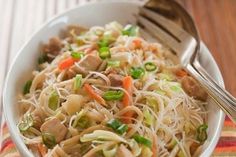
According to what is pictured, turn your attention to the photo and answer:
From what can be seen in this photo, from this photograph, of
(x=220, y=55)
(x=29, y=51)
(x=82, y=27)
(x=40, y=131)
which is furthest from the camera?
(x=220, y=55)

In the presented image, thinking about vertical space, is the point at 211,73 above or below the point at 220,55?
above

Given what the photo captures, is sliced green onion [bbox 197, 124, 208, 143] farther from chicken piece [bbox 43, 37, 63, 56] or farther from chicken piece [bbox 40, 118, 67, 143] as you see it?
chicken piece [bbox 43, 37, 63, 56]

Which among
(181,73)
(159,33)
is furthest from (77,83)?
(159,33)

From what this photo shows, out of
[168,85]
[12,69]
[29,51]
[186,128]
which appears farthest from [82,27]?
[186,128]


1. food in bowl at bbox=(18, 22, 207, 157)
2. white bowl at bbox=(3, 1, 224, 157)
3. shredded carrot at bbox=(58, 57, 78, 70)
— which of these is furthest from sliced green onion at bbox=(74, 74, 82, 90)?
white bowl at bbox=(3, 1, 224, 157)

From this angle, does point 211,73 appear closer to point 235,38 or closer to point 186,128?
point 186,128

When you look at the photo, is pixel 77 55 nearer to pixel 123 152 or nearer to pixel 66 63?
pixel 66 63
